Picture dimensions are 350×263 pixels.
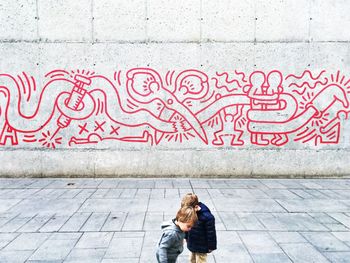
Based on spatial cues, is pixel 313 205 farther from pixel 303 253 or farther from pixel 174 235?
pixel 174 235

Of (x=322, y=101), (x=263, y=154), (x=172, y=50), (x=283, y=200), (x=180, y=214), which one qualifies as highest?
(x=172, y=50)

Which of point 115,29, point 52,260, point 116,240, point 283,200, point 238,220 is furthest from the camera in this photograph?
point 115,29

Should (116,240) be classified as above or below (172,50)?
below

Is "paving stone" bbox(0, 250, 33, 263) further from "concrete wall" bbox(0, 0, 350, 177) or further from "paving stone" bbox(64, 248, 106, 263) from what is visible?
"concrete wall" bbox(0, 0, 350, 177)

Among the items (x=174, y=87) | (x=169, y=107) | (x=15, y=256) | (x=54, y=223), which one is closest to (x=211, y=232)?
(x=15, y=256)

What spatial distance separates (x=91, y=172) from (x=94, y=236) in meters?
3.77

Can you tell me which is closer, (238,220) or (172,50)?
(238,220)

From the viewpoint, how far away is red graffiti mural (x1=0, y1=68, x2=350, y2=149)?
8078 millimetres

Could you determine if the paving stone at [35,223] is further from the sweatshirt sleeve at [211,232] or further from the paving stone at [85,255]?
the sweatshirt sleeve at [211,232]

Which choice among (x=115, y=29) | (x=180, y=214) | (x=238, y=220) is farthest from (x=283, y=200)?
(x=115, y=29)

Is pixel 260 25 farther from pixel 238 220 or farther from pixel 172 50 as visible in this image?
pixel 238 220

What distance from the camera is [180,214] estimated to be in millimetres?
2746

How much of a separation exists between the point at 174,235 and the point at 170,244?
8cm

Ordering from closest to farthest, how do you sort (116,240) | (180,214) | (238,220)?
(180,214)
(116,240)
(238,220)
